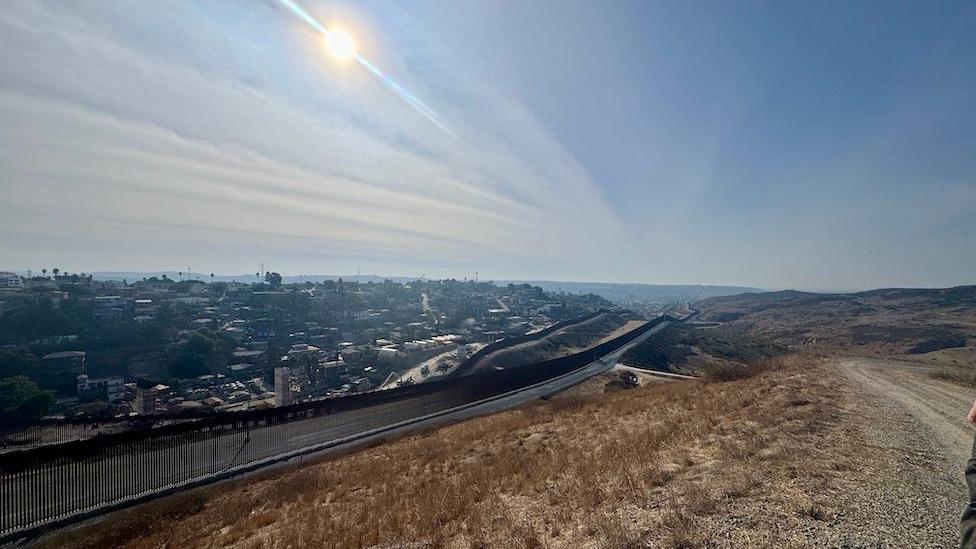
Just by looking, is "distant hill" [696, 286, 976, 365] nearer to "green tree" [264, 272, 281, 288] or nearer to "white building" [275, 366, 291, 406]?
"white building" [275, 366, 291, 406]

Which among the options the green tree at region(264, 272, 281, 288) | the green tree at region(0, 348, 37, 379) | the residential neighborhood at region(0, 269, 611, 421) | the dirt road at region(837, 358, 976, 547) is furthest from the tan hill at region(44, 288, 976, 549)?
the green tree at region(264, 272, 281, 288)

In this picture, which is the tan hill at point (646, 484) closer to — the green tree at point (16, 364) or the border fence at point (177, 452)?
the border fence at point (177, 452)

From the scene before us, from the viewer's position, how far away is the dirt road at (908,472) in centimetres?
476

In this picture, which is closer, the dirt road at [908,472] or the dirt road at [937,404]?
the dirt road at [908,472]

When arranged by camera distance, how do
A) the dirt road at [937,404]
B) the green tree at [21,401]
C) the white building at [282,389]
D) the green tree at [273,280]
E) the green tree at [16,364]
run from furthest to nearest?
the green tree at [273,280]
the green tree at [16,364]
the white building at [282,389]
the green tree at [21,401]
the dirt road at [937,404]

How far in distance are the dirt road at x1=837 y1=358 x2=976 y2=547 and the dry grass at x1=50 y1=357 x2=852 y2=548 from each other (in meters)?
0.51

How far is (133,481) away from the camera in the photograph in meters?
15.8

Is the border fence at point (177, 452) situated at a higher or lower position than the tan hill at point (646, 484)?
lower

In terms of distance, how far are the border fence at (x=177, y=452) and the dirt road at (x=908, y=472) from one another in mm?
21175

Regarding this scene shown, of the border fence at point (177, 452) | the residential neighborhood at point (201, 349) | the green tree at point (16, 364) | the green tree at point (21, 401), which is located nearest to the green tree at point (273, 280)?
the residential neighborhood at point (201, 349)

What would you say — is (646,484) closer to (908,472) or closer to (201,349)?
(908,472)

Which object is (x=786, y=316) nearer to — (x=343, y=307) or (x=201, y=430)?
(x=343, y=307)

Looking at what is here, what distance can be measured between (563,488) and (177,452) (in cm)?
1883

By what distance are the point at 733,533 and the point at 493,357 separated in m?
45.3
